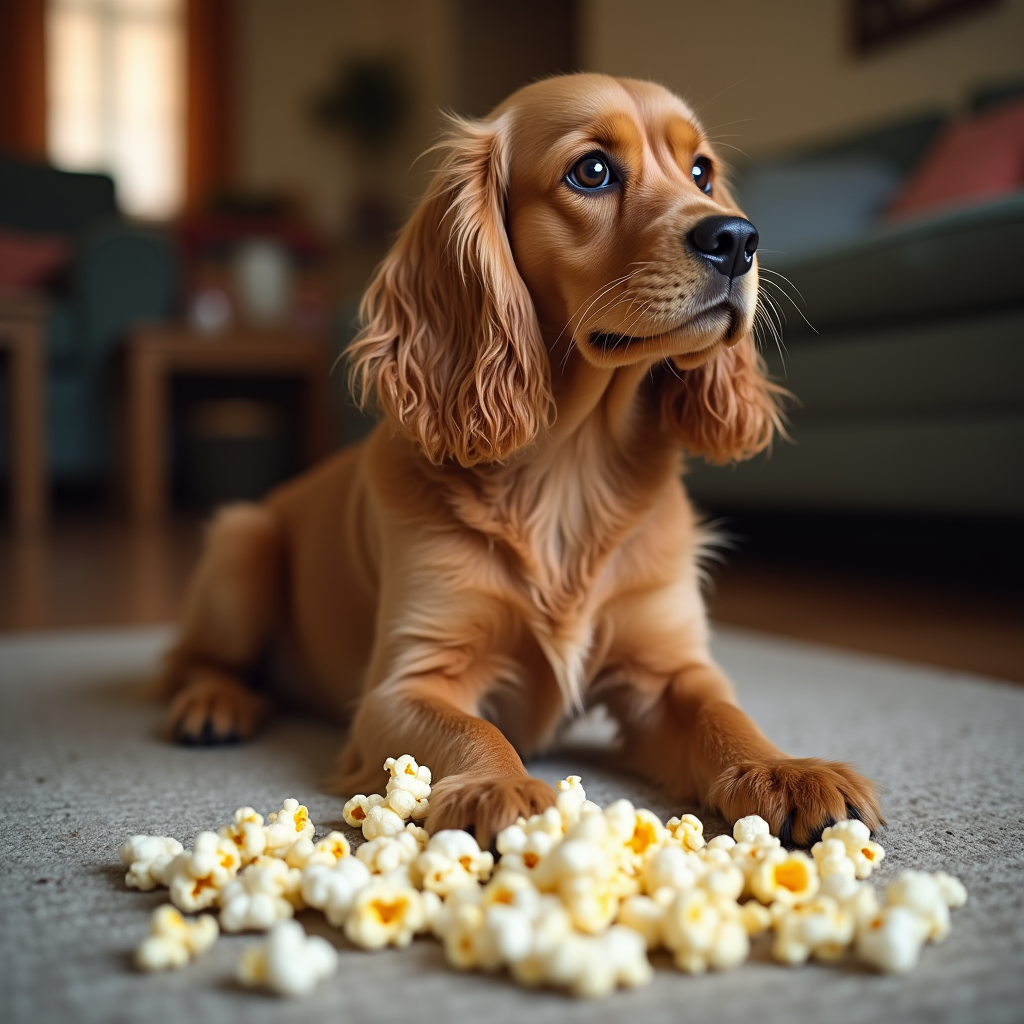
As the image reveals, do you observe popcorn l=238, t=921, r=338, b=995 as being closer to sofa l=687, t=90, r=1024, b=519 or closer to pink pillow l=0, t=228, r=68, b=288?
sofa l=687, t=90, r=1024, b=519

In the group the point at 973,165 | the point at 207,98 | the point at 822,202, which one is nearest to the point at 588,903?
the point at 973,165

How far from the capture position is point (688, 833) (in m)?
0.96

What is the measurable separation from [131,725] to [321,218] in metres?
8.58

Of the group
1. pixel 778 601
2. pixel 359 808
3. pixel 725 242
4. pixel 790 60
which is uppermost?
pixel 790 60

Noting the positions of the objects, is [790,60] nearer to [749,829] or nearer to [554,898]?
[749,829]

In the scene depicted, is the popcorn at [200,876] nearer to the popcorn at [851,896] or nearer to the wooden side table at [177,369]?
the popcorn at [851,896]

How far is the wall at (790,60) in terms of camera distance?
13.6 feet

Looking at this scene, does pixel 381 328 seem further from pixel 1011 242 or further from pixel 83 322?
pixel 83 322

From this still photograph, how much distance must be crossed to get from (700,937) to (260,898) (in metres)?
0.32

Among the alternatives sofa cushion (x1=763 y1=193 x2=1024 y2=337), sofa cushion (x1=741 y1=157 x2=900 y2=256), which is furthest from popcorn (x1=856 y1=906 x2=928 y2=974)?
sofa cushion (x1=741 y1=157 x2=900 y2=256)

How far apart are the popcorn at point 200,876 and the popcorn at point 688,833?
38 centimetres

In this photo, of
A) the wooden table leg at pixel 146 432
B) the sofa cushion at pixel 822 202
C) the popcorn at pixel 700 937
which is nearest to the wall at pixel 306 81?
the wooden table leg at pixel 146 432

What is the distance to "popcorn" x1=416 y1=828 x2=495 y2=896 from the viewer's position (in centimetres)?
84

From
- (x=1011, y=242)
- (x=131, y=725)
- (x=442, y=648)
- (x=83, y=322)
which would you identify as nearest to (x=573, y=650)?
(x=442, y=648)
